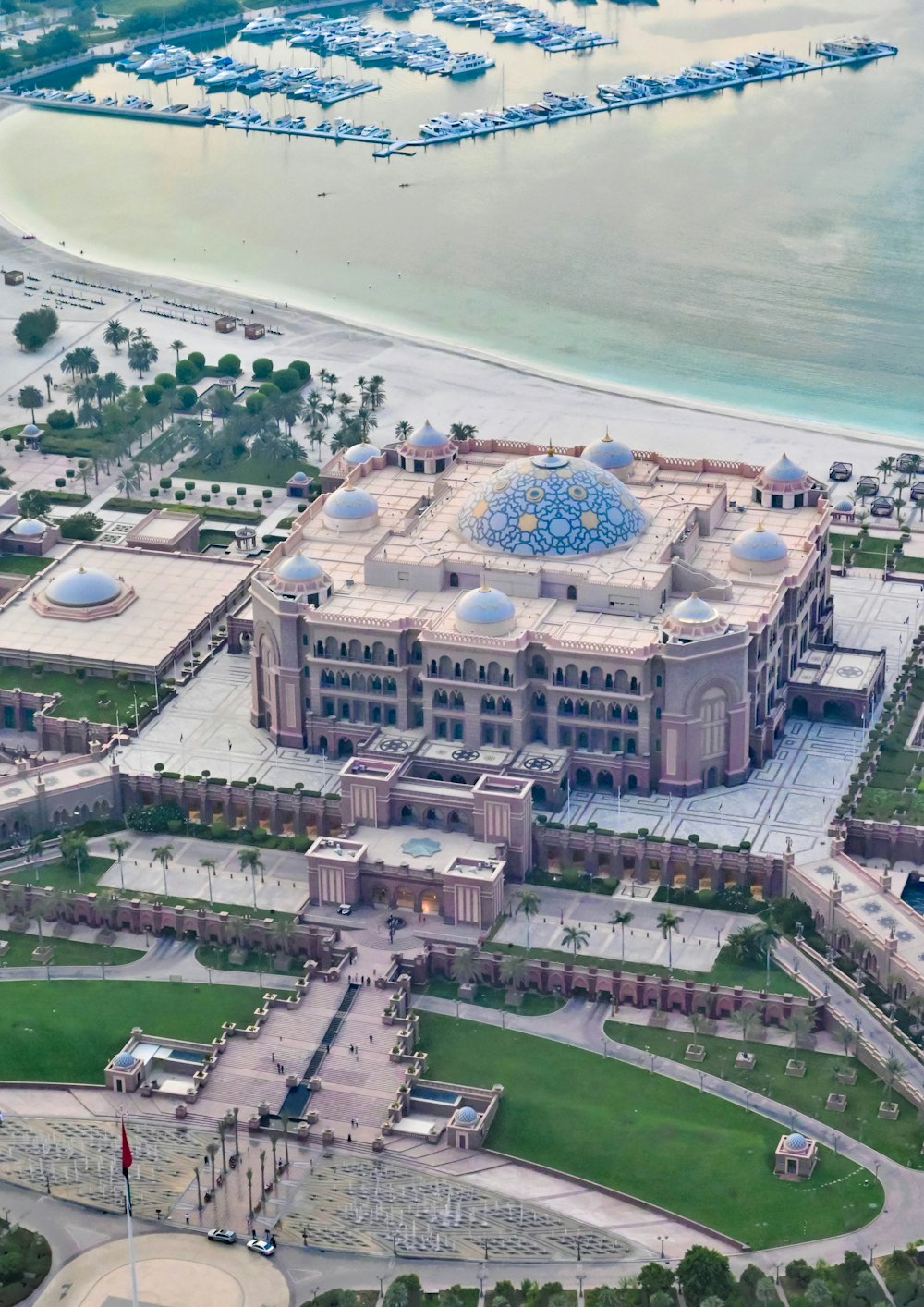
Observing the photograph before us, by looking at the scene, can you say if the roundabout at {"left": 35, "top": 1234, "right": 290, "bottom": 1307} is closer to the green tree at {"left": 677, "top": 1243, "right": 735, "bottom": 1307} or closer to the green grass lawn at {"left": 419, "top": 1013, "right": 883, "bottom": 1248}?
the green grass lawn at {"left": 419, "top": 1013, "right": 883, "bottom": 1248}

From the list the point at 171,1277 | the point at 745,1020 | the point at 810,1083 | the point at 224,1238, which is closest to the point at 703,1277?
the point at 810,1083

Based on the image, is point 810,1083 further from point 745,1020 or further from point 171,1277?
point 171,1277

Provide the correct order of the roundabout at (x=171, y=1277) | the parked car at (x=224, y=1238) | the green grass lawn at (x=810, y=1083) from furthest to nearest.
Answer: the green grass lawn at (x=810, y=1083) < the parked car at (x=224, y=1238) < the roundabout at (x=171, y=1277)

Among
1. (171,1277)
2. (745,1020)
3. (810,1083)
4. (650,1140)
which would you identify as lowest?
(171,1277)

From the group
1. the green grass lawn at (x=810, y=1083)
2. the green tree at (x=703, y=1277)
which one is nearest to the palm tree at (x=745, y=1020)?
the green grass lawn at (x=810, y=1083)

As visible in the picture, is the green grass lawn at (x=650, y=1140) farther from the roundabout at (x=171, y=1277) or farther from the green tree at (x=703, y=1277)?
Result: the roundabout at (x=171, y=1277)

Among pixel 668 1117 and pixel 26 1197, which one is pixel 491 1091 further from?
pixel 26 1197
